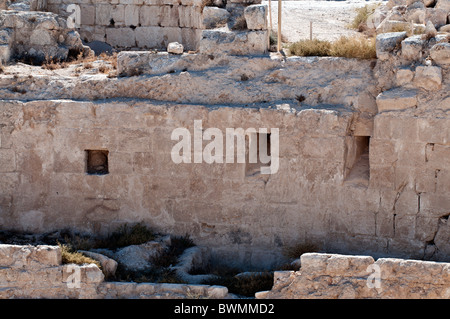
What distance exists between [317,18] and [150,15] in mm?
3528

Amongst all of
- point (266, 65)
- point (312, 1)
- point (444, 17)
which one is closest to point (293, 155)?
point (266, 65)

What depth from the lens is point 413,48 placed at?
10.4 meters

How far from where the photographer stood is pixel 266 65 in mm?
11273

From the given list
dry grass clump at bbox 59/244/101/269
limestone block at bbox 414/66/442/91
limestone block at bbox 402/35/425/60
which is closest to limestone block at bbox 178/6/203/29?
limestone block at bbox 402/35/425/60

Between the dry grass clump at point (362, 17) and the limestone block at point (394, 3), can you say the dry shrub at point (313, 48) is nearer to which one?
the limestone block at point (394, 3)

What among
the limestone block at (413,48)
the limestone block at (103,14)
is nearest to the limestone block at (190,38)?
the limestone block at (103,14)

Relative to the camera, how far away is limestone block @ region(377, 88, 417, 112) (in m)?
10.3

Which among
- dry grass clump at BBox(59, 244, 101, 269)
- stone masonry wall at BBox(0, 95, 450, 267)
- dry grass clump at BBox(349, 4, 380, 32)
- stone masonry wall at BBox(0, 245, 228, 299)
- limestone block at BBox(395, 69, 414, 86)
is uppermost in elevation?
dry grass clump at BBox(349, 4, 380, 32)

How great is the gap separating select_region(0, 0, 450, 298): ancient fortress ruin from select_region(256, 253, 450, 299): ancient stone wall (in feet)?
4.74

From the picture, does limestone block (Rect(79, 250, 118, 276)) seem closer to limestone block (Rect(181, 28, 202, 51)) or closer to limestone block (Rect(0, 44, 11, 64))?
limestone block (Rect(0, 44, 11, 64))

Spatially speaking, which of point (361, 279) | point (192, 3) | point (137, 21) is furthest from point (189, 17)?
point (361, 279)

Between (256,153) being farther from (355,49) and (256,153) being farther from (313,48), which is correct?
(355,49)
